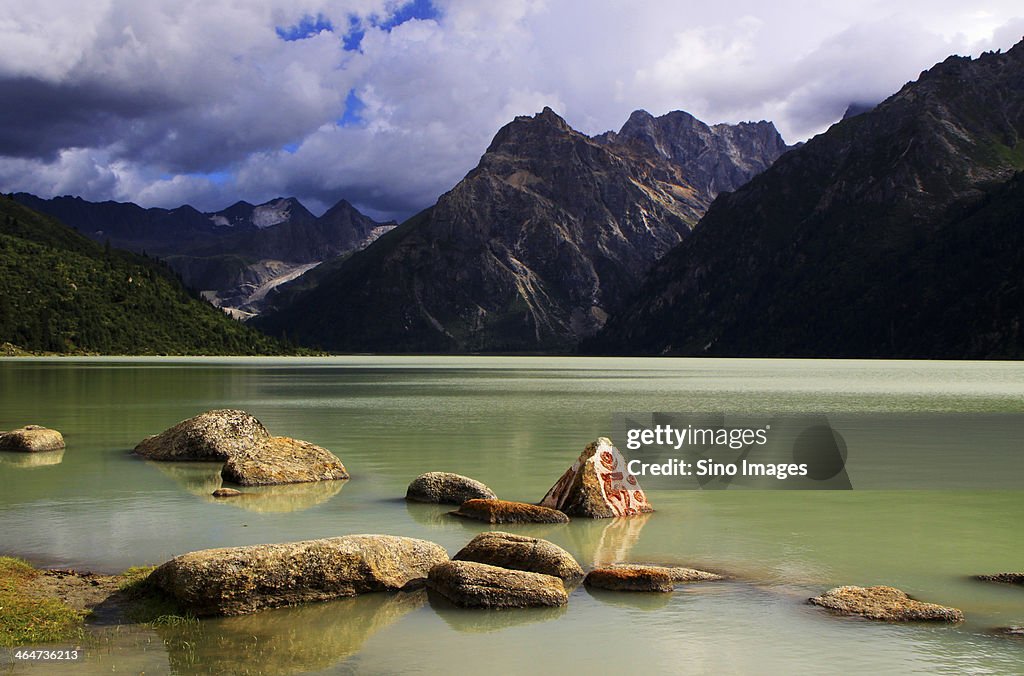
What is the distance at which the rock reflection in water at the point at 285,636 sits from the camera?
11531mm

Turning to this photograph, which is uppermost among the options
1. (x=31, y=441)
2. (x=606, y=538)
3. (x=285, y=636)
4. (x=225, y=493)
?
(x=31, y=441)

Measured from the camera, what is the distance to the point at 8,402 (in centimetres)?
6444

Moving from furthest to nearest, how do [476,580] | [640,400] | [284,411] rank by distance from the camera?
[640,400], [284,411], [476,580]

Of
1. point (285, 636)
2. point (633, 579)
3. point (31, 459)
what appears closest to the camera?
point (285, 636)

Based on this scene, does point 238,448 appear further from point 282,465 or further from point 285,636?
point 285,636

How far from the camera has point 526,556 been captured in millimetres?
15867

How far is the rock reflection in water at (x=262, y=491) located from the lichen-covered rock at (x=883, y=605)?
46.7 feet

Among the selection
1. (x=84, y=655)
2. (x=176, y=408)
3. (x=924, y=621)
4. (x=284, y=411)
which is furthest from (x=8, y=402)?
(x=924, y=621)

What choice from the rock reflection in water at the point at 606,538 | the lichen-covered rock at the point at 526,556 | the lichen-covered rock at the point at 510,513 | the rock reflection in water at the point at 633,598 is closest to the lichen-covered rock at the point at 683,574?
the rock reflection in water at the point at 633,598

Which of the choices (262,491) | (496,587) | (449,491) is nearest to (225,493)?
(262,491)

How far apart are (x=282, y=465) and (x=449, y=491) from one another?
23.7 feet

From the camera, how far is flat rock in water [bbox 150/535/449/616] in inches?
542

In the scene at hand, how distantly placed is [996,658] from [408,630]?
8.34m

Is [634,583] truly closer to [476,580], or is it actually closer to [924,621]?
[476,580]
